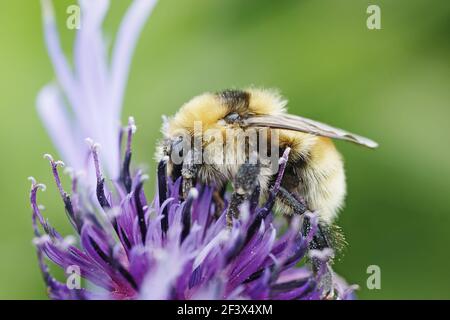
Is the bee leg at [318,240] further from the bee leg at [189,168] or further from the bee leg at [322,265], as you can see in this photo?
the bee leg at [189,168]

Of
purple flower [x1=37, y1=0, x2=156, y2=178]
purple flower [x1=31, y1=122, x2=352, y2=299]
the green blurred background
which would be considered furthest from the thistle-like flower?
the green blurred background

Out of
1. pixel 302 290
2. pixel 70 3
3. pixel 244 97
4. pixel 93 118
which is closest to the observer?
pixel 302 290

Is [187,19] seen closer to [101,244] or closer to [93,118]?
[93,118]

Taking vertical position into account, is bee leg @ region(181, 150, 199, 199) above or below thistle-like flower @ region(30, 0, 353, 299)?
above

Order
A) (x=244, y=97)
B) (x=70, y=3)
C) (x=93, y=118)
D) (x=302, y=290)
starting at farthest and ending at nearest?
1. (x=70, y=3)
2. (x=93, y=118)
3. (x=244, y=97)
4. (x=302, y=290)

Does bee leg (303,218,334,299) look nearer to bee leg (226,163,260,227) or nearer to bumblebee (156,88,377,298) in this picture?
bumblebee (156,88,377,298)
